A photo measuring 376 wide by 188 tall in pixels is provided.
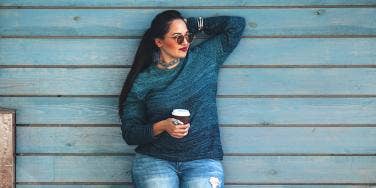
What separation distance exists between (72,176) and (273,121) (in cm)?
120

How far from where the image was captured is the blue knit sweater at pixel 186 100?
2.88 metres

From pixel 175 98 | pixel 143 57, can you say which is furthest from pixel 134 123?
pixel 143 57

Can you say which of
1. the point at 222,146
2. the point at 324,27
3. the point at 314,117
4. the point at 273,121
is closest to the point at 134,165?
the point at 222,146

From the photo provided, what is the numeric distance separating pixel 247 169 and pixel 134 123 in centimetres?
74

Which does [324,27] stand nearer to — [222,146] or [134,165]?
[222,146]

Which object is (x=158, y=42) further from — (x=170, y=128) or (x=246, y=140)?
(x=246, y=140)

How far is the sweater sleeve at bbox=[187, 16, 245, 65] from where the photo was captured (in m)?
2.99

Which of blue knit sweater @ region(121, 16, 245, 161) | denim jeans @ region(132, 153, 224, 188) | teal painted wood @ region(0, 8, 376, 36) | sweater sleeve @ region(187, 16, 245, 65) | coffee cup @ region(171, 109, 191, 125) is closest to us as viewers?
coffee cup @ region(171, 109, 191, 125)

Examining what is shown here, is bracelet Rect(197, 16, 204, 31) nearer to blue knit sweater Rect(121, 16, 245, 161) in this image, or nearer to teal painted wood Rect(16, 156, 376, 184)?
blue knit sweater Rect(121, 16, 245, 161)

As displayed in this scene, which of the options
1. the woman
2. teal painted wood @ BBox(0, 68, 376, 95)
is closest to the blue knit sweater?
the woman

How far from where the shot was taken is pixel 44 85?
3170 mm

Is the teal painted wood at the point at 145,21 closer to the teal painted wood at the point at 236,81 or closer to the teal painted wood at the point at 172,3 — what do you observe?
the teal painted wood at the point at 172,3

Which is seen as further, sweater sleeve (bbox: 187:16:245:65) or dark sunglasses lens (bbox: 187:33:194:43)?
sweater sleeve (bbox: 187:16:245:65)

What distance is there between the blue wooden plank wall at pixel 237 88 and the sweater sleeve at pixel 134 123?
0.80 feet
